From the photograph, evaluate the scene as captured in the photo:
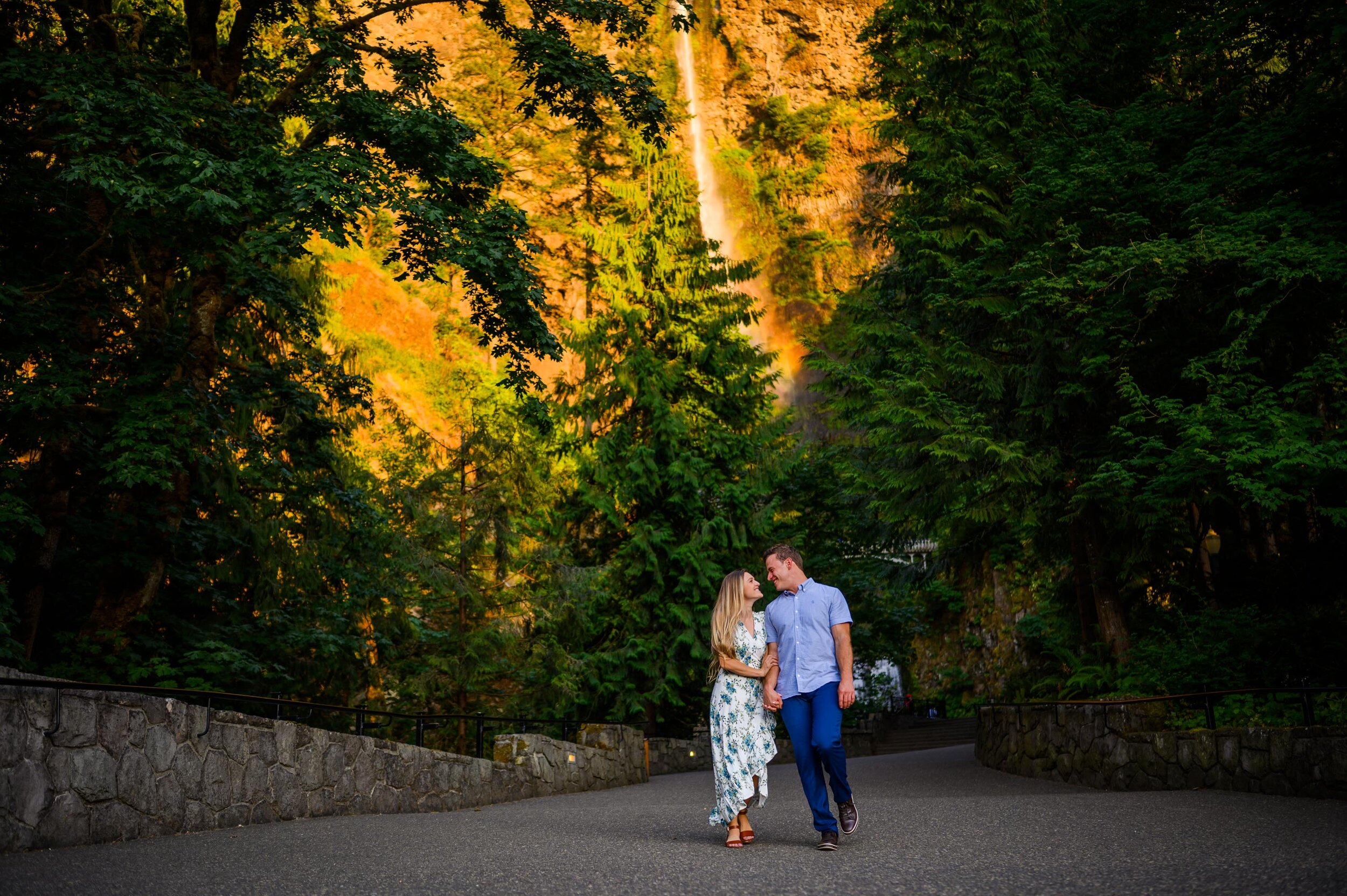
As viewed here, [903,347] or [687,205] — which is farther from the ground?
[687,205]

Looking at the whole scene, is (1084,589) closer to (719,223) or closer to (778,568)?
(778,568)

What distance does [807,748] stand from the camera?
6.00 m

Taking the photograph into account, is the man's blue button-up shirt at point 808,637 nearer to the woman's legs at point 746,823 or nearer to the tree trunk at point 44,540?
the woman's legs at point 746,823

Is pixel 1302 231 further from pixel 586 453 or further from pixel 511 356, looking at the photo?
pixel 586 453

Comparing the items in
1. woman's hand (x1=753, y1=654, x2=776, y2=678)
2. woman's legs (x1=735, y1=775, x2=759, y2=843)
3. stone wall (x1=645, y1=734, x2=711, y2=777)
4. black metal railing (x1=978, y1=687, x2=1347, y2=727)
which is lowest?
stone wall (x1=645, y1=734, x2=711, y2=777)

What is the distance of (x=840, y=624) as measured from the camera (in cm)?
598

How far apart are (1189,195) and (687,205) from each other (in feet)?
50.8

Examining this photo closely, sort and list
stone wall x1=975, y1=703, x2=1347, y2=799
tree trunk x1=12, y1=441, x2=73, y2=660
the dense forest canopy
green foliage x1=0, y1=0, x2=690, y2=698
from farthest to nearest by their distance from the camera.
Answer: tree trunk x1=12, y1=441, x2=73, y2=660
the dense forest canopy
green foliage x1=0, y1=0, x2=690, y2=698
stone wall x1=975, y1=703, x2=1347, y2=799

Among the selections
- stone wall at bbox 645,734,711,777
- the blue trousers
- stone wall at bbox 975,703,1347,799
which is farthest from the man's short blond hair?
stone wall at bbox 645,734,711,777

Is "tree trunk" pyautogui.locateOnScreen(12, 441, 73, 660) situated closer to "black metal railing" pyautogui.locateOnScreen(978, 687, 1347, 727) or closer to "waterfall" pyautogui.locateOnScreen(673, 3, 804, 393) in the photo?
"black metal railing" pyautogui.locateOnScreen(978, 687, 1347, 727)

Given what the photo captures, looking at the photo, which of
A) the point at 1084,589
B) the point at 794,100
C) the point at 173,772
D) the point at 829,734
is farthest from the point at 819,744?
the point at 794,100

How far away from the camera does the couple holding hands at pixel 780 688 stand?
5902mm

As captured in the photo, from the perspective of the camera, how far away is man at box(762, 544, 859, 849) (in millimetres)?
5852

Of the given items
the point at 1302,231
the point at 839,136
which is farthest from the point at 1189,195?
the point at 839,136
